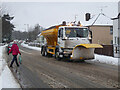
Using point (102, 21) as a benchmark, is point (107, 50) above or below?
below

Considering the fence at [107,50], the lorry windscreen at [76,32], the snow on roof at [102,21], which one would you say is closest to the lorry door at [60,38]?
the lorry windscreen at [76,32]

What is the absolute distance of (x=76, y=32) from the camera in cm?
1348

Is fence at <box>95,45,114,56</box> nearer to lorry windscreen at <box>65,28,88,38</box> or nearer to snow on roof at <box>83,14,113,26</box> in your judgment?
lorry windscreen at <box>65,28,88,38</box>

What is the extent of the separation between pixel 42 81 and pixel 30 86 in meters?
0.81

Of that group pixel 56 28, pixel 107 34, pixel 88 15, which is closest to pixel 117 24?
pixel 107 34

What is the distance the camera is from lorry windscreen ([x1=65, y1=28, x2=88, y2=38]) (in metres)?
13.3

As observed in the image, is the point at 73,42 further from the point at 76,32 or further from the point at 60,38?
the point at 60,38

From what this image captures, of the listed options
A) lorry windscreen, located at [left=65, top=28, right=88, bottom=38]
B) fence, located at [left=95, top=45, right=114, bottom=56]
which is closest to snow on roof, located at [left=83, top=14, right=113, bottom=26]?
fence, located at [left=95, top=45, right=114, bottom=56]

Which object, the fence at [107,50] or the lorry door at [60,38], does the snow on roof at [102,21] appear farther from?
the lorry door at [60,38]

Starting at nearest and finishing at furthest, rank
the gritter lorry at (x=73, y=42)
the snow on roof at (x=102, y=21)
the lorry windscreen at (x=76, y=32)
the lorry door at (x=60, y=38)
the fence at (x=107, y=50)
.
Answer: the gritter lorry at (x=73, y=42), the lorry windscreen at (x=76, y=32), the lorry door at (x=60, y=38), the fence at (x=107, y=50), the snow on roof at (x=102, y=21)

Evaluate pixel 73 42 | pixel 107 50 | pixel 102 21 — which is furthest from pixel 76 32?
pixel 102 21

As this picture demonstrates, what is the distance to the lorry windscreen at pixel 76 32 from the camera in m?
13.3

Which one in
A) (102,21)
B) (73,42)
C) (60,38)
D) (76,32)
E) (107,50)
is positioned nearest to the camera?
(73,42)

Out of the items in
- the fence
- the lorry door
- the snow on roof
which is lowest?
the fence
